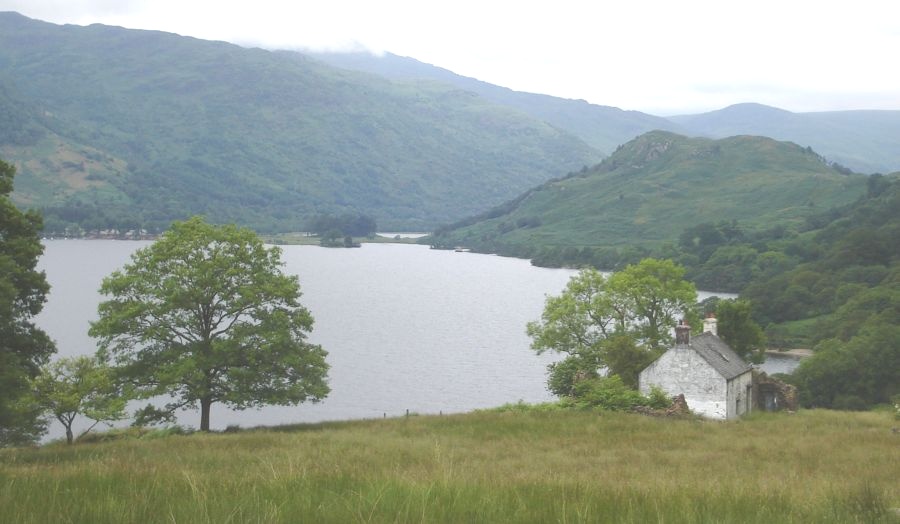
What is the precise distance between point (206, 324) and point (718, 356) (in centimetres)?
3280

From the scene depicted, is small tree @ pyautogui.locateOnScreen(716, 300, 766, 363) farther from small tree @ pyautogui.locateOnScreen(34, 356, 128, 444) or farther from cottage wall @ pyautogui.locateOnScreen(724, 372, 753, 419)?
small tree @ pyautogui.locateOnScreen(34, 356, 128, 444)

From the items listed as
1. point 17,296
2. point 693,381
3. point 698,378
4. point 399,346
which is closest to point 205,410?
point 17,296

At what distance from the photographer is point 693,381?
2007 inches

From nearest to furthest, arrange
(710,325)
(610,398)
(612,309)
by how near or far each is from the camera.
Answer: (610,398) → (710,325) → (612,309)

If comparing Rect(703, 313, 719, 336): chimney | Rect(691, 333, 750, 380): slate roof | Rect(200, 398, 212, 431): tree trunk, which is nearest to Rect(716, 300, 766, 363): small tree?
Rect(703, 313, 719, 336): chimney

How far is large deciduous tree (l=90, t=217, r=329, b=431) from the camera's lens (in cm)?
4466

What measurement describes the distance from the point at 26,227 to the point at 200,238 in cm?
1654

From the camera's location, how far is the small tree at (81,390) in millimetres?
43219

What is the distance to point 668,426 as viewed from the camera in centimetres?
3694

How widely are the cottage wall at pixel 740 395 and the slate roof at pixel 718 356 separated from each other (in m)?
0.48

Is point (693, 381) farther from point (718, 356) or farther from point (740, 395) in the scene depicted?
point (740, 395)

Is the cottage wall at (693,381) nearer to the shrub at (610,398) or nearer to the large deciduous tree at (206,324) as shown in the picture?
the shrub at (610,398)

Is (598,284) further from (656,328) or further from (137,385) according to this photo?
(137,385)

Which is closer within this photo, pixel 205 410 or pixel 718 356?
pixel 205 410
